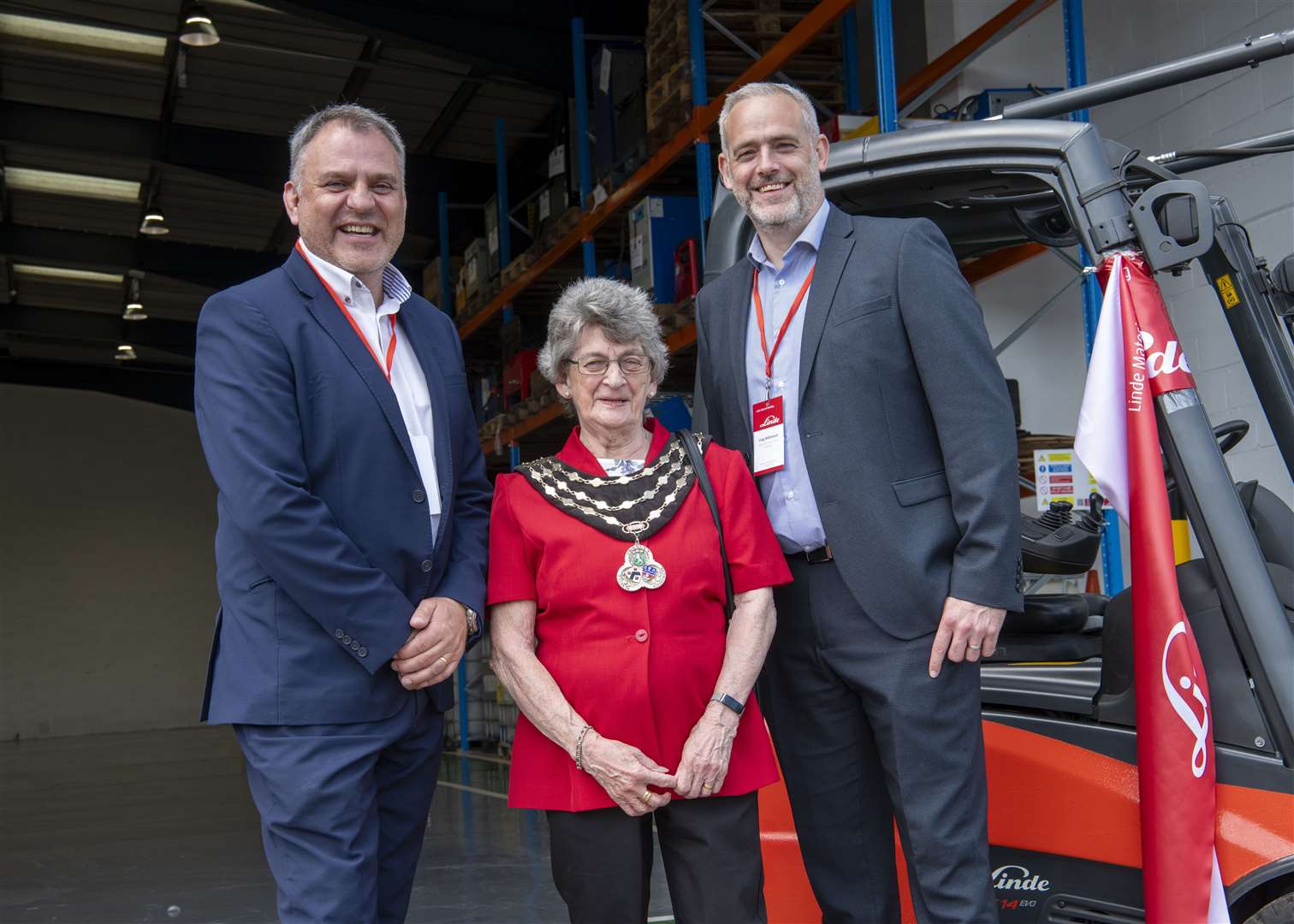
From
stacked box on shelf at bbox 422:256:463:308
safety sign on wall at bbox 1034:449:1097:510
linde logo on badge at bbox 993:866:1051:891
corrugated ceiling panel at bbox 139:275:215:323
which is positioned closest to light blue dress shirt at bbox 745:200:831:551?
linde logo on badge at bbox 993:866:1051:891

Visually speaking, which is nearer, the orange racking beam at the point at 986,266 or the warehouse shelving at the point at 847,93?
the warehouse shelving at the point at 847,93

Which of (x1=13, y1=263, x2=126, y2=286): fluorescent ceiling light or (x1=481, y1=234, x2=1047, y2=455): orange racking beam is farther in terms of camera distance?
(x1=13, y1=263, x2=126, y2=286): fluorescent ceiling light

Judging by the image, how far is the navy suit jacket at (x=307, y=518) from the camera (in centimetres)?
239

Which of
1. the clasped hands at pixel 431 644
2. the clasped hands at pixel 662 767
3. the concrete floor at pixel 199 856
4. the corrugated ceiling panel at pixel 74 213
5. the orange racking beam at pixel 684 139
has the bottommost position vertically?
the concrete floor at pixel 199 856

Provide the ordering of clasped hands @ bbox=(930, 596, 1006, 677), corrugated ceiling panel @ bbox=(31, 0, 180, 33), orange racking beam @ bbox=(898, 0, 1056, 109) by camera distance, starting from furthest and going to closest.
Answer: corrugated ceiling panel @ bbox=(31, 0, 180, 33)
orange racking beam @ bbox=(898, 0, 1056, 109)
clasped hands @ bbox=(930, 596, 1006, 677)

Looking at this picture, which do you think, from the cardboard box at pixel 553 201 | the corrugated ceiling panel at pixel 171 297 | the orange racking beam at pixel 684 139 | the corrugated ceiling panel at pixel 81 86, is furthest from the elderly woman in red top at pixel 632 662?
the corrugated ceiling panel at pixel 171 297

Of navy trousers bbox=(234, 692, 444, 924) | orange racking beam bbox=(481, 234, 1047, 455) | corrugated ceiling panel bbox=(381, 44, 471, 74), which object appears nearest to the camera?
navy trousers bbox=(234, 692, 444, 924)

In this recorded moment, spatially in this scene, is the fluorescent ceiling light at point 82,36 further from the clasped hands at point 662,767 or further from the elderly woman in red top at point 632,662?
the clasped hands at point 662,767

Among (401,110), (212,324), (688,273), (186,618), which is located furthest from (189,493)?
(212,324)

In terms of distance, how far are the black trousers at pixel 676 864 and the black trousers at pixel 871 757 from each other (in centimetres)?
24

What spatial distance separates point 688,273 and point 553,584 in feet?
17.4

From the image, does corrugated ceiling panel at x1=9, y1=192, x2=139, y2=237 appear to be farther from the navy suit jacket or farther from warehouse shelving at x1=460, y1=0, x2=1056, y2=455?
the navy suit jacket

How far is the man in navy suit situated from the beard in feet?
2.44

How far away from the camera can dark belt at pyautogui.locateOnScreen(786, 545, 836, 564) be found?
2760mm
